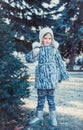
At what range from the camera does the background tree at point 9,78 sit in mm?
7121

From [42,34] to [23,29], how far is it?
454 inches

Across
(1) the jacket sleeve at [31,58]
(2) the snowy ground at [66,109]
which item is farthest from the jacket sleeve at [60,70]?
(2) the snowy ground at [66,109]

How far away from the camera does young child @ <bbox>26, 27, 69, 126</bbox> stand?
7891 mm

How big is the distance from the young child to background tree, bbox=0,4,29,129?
1.11 ft

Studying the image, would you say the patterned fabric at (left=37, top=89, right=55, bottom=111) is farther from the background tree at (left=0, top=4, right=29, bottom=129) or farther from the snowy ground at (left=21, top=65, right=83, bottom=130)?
the background tree at (left=0, top=4, right=29, bottom=129)

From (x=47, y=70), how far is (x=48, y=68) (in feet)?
0.15

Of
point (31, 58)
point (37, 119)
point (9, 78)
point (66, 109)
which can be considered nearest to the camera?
point (9, 78)

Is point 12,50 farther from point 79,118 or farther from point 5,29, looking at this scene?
point 79,118

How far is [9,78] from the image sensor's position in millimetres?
7262

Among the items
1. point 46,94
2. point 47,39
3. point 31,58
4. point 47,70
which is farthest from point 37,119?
point 47,39

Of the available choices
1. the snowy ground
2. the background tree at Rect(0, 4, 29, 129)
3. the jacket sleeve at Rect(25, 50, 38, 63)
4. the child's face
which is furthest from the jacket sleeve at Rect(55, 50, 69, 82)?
the snowy ground

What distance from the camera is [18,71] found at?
7578mm

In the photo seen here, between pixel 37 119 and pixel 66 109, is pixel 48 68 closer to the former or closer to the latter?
pixel 37 119

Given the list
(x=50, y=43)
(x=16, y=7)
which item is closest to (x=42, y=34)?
(x=50, y=43)
